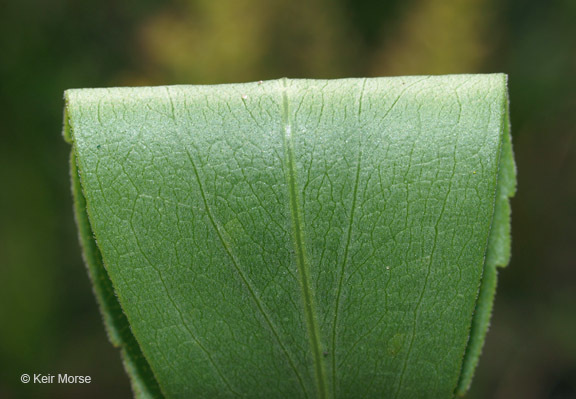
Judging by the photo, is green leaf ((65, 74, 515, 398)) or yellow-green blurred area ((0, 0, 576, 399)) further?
yellow-green blurred area ((0, 0, 576, 399))

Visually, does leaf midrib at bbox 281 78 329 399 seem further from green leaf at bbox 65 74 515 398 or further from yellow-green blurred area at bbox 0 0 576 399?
yellow-green blurred area at bbox 0 0 576 399

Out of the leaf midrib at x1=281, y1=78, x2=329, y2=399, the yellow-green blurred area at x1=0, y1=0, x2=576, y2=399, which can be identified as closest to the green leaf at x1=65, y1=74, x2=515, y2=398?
the leaf midrib at x1=281, y1=78, x2=329, y2=399

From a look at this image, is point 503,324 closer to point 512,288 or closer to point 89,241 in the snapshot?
point 512,288

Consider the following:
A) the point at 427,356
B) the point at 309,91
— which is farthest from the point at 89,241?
the point at 427,356

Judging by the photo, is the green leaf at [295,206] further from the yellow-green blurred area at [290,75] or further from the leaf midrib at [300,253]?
the yellow-green blurred area at [290,75]

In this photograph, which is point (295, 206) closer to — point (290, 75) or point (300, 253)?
point (300, 253)

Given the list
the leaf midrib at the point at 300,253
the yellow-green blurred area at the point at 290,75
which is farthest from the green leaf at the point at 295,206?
the yellow-green blurred area at the point at 290,75
